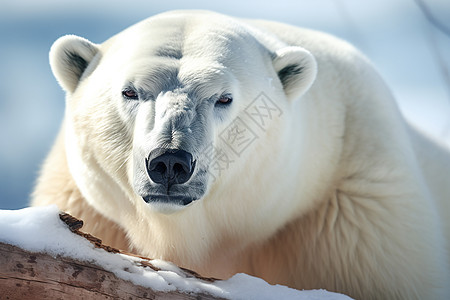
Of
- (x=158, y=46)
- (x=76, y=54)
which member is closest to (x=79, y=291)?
(x=158, y=46)

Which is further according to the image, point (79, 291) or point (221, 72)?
point (221, 72)

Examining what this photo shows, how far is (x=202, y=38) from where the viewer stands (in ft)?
10.1

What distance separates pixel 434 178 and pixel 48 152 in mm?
2823

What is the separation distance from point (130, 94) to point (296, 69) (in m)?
0.94

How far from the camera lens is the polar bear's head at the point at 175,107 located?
2.69 meters

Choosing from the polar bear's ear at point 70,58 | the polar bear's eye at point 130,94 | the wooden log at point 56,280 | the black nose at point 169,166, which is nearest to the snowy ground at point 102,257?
the wooden log at point 56,280

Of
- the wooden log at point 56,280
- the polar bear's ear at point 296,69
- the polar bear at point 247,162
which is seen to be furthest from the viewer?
the polar bear's ear at point 296,69

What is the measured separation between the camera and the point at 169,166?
2.53 meters

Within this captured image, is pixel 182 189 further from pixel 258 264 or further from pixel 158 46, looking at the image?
pixel 258 264

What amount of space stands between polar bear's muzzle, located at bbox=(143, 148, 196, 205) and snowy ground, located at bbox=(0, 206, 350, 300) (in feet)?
1.12

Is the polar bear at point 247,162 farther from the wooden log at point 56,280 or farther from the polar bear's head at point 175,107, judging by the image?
the wooden log at point 56,280

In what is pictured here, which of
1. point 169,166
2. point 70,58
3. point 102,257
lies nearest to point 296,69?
point 169,166

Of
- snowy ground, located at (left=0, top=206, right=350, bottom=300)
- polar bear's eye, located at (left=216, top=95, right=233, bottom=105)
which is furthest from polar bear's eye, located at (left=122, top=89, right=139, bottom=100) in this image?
snowy ground, located at (left=0, top=206, right=350, bottom=300)

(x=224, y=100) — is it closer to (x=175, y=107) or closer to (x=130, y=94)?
(x=175, y=107)
